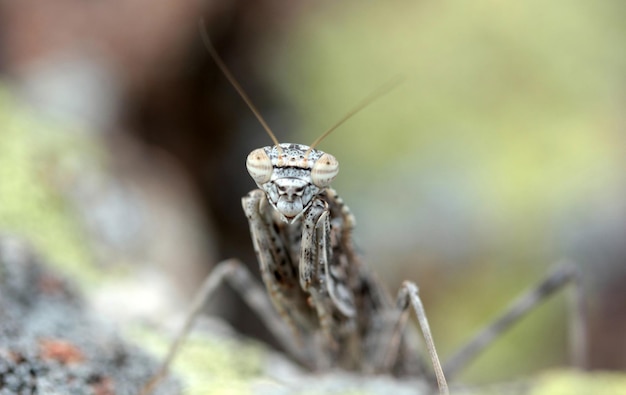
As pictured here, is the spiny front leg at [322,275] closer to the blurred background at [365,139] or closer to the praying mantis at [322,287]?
the praying mantis at [322,287]

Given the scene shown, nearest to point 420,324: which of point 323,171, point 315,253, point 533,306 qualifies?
point 315,253

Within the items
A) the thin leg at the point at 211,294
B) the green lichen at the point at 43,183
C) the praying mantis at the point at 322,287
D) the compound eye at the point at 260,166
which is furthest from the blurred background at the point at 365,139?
the compound eye at the point at 260,166

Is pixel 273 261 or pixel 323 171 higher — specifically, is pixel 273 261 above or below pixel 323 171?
below

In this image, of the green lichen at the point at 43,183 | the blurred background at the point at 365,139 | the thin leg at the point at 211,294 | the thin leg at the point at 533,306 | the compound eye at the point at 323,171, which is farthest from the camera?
the blurred background at the point at 365,139

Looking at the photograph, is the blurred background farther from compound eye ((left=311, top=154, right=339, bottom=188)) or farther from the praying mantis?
compound eye ((left=311, top=154, right=339, bottom=188))

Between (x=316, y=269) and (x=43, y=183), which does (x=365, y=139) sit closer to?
(x=43, y=183)

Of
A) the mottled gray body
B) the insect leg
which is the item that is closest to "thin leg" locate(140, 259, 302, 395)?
the mottled gray body
